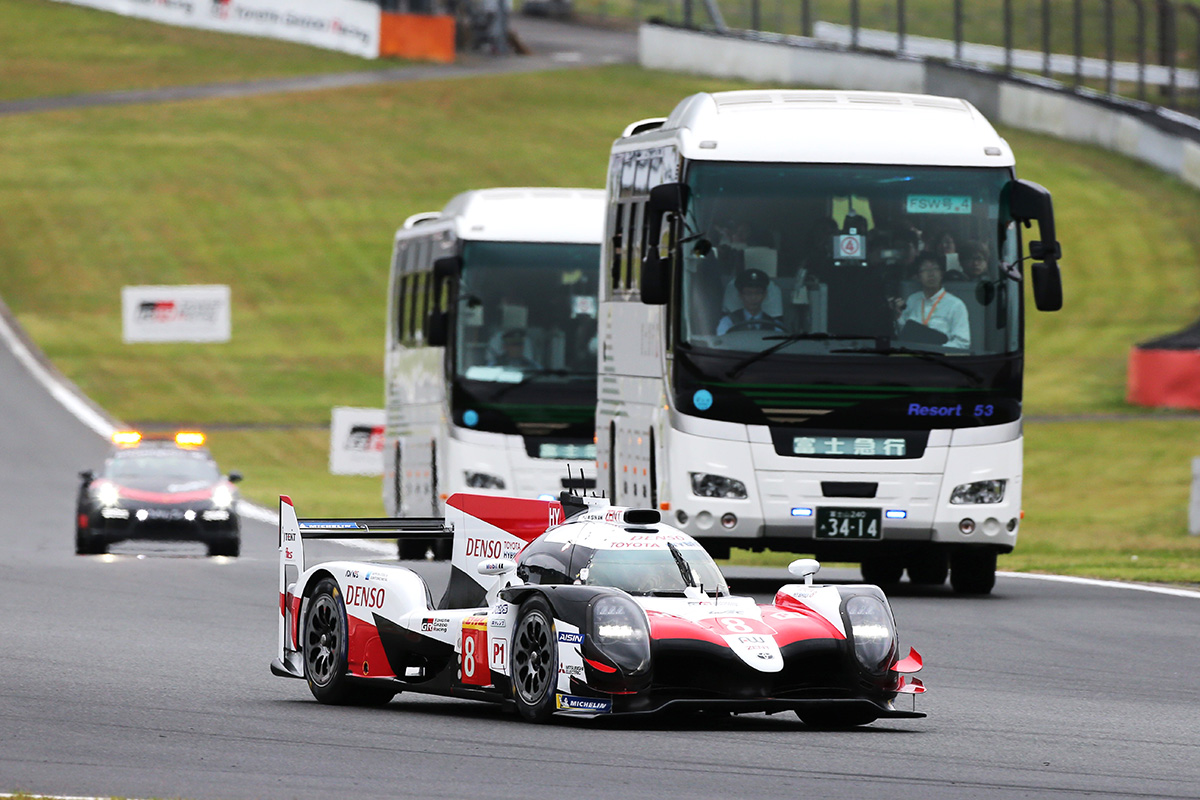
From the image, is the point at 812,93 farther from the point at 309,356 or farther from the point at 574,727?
the point at 309,356

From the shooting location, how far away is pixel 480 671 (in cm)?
1148

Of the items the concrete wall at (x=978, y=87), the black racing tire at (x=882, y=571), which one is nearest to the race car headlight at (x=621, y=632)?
the black racing tire at (x=882, y=571)

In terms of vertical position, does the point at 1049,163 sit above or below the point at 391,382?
above

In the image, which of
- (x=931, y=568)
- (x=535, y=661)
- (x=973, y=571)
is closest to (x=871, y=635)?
(x=535, y=661)

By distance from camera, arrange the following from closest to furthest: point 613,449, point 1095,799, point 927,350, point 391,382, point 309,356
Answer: point 1095,799 < point 927,350 < point 613,449 < point 391,382 < point 309,356

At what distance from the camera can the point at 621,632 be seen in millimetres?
10594

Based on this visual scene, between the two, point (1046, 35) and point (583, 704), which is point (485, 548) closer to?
point (583, 704)

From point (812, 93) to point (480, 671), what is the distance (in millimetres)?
9433

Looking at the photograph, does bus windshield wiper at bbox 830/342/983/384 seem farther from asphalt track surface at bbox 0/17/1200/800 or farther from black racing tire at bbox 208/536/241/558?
black racing tire at bbox 208/536/241/558

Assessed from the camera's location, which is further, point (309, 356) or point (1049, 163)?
point (1049, 163)

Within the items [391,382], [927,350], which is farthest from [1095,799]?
[391,382]

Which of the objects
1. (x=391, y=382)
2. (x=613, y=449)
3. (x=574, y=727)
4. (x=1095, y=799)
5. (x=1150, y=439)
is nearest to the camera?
(x=1095, y=799)

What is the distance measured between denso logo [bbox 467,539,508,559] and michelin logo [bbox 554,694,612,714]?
4.82 ft

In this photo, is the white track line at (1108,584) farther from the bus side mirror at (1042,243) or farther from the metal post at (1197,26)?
the metal post at (1197,26)
